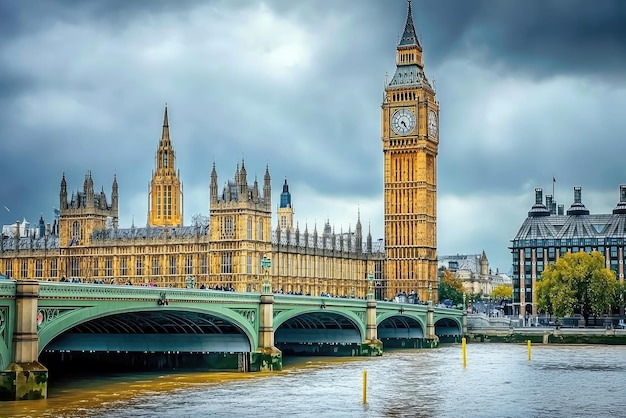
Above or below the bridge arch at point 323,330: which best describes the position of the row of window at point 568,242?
above

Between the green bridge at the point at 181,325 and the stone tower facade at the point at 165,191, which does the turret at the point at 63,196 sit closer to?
the stone tower facade at the point at 165,191

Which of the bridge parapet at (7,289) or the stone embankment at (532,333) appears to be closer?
the bridge parapet at (7,289)

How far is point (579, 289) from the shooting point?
403 ft

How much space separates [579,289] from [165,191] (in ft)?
163

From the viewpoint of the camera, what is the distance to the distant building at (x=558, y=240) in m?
148

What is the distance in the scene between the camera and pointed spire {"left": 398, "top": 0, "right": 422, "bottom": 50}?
484 feet

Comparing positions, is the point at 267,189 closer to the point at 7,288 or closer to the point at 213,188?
the point at 213,188

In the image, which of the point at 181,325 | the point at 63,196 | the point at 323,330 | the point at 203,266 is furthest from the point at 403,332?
the point at 63,196

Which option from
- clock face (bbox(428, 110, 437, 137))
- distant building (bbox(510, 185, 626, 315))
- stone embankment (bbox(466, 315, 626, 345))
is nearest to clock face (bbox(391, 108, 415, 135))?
clock face (bbox(428, 110, 437, 137))

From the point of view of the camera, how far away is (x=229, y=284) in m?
119

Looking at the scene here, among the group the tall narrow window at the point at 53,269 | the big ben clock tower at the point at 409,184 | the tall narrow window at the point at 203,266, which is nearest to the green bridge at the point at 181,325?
the tall narrow window at the point at 203,266

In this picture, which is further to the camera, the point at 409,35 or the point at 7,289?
the point at 409,35

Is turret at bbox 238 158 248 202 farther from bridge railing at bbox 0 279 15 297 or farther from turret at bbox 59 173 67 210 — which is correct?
bridge railing at bbox 0 279 15 297

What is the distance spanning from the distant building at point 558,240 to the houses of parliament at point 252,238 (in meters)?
14.3
